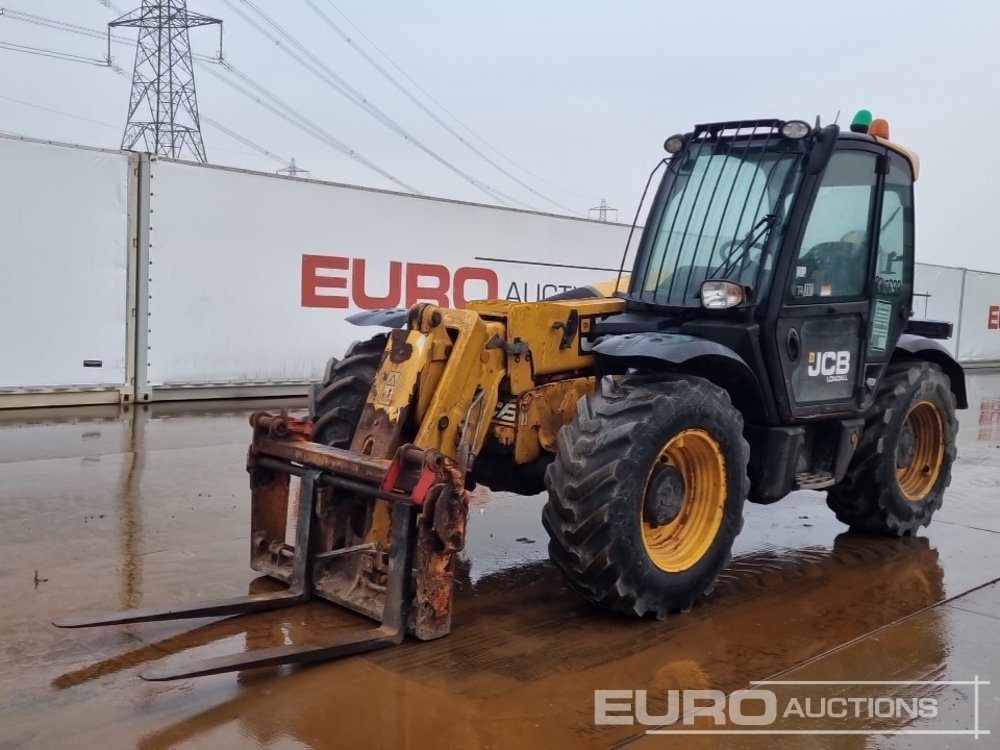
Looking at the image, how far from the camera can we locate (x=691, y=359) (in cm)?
484

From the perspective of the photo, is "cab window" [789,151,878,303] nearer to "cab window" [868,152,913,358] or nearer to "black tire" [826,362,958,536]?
"cab window" [868,152,913,358]

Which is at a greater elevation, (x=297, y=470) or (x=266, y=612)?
(x=297, y=470)

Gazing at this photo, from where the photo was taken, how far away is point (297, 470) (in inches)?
183

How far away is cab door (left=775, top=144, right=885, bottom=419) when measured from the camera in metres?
5.22

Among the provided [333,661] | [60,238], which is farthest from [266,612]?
[60,238]

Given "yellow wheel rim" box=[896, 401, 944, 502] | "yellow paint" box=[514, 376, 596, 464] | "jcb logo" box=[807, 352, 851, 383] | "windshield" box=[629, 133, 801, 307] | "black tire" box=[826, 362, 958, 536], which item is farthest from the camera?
"yellow wheel rim" box=[896, 401, 944, 502]

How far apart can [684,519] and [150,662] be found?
102 inches

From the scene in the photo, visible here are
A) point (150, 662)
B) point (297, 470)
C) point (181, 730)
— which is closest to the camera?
point (181, 730)

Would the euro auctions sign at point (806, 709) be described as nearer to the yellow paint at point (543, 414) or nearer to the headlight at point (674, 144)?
the yellow paint at point (543, 414)

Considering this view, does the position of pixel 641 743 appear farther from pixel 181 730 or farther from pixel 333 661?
pixel 181 730

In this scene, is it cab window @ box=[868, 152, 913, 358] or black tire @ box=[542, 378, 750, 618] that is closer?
black tire @ box=[542, 378, 750, 618]

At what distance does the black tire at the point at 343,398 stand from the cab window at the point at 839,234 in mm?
2375

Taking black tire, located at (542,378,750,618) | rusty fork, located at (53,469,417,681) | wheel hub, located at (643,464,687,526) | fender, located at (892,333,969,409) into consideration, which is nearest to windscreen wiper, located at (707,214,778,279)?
black tire, located at (542,378,750,618)

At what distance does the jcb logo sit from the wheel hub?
123 centimetres
